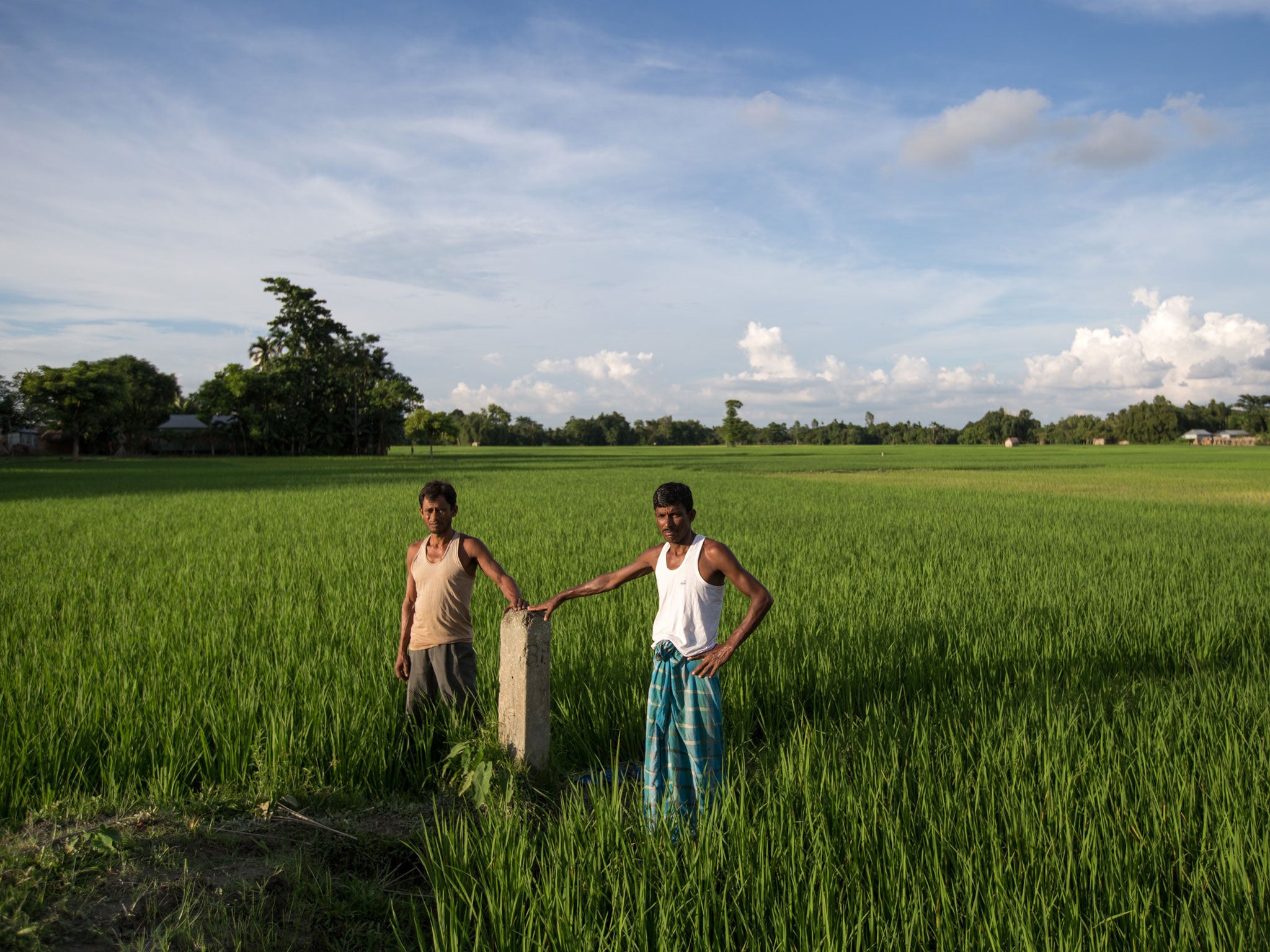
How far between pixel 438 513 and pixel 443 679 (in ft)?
2.59

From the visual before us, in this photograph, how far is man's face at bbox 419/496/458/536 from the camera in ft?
11.0

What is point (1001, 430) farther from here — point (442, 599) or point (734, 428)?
point (442, 599)

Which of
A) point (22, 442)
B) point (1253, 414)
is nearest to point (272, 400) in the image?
point (22, 442)

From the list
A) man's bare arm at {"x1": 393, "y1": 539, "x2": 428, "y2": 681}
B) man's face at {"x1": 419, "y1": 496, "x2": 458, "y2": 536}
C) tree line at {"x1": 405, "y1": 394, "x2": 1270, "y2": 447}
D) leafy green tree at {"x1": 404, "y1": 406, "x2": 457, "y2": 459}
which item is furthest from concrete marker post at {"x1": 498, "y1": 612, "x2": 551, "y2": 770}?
tree line at {"x1": 405, "y1": 394, "x2": 1270, "y2": 447}

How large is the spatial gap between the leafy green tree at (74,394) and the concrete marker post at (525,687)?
51351 mm

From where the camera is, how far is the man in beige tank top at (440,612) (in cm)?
337

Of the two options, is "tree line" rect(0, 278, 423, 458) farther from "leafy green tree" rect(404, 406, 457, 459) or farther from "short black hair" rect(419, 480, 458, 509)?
"short black hair" rect(419, 480, 458, 509)

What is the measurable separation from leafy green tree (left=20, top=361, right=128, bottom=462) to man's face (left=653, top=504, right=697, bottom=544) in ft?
170

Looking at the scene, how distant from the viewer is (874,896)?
2.33 metres

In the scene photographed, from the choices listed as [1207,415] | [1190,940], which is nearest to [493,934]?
[1190,940]

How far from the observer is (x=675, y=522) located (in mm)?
2709

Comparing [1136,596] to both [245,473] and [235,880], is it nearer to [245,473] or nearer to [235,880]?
[235,880]

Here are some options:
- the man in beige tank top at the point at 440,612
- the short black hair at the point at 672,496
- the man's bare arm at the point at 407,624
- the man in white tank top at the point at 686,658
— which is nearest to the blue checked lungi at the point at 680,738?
the man in white tank top at the point at 686,658

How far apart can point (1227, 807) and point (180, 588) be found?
740cm
